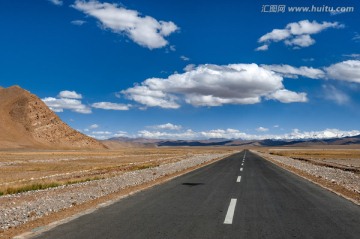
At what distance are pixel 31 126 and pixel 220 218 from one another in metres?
163

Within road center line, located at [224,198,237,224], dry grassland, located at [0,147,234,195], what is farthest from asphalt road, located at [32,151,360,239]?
dry grassland, located at [0,147,234,195]

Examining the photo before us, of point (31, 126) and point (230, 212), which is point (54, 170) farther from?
point (31, 126)

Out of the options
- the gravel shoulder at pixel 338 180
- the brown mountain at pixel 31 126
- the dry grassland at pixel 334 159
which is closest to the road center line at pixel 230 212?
the gravel shoulder at pixel 338 180

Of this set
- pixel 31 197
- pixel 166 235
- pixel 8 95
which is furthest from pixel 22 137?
pixel 166 235

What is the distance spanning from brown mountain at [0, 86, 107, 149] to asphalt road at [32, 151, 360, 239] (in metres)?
137

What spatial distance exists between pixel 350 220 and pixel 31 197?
42.7 ft

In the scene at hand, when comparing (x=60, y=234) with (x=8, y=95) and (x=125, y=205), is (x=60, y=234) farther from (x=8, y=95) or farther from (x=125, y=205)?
(x=8, y=95)

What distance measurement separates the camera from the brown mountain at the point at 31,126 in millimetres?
146000

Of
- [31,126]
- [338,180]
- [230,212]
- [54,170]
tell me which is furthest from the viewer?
[31,126]

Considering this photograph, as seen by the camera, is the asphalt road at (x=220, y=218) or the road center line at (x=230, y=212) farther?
the road center line at (x=230, y=212)

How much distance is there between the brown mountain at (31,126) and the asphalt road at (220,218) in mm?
137042

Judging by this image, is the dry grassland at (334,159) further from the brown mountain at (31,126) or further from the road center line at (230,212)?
the brown mountain at (31,126)

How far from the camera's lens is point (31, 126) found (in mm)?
158125

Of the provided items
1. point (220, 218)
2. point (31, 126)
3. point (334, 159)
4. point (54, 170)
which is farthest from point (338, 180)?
point (31, 126)
